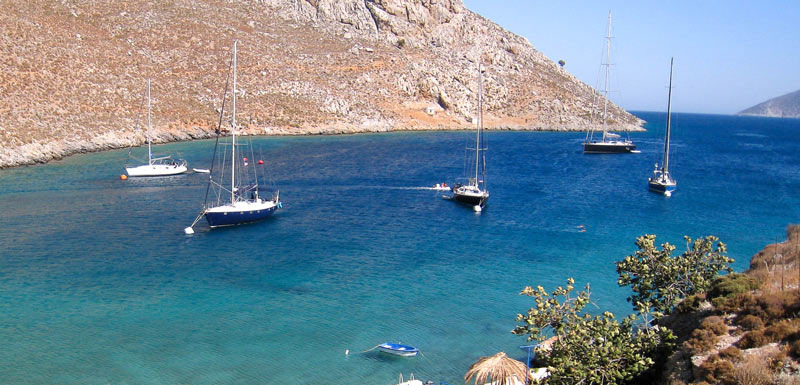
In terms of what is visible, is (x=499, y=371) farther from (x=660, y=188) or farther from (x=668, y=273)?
(x=660, y=188)

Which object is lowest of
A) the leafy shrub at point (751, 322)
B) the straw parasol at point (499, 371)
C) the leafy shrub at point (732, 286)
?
the straw parasol at point (499, 371)

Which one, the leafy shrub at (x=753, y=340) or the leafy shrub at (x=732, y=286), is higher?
the leafy shrub at (x=732, y=286)

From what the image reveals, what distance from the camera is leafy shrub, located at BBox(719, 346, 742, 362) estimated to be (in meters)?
13.2

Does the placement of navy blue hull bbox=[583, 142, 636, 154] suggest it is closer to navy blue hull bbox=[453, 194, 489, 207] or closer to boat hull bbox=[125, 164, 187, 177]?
navy blue hull bbox=[453, 194, 489, 207]

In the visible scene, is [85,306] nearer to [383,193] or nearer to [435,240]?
[435,240]

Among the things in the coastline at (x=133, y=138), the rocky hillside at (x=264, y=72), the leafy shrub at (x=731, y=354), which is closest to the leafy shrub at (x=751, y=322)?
the leafy shrub at (x=731, y=354)

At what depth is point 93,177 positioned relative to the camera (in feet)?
181

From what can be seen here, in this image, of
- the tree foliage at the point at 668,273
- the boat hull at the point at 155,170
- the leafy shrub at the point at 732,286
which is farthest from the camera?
the boat hull at the point at 155,170

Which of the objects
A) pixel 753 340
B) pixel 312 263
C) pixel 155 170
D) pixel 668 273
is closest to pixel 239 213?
pixel 312 263

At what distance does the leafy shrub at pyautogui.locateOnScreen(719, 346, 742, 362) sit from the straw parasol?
20.6 feet

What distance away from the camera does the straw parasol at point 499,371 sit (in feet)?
59.2

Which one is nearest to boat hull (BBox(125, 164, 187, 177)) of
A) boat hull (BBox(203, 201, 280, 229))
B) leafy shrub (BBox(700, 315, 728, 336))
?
boat hull (BBox(203, 201, 280, 229))

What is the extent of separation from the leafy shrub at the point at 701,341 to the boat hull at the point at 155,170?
178ft

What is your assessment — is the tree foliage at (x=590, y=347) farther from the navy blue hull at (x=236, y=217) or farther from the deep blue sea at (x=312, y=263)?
the navy blue hull at (x=236, y=217)
